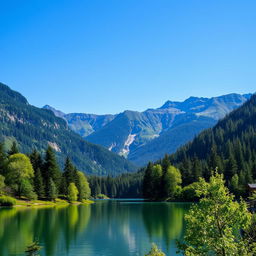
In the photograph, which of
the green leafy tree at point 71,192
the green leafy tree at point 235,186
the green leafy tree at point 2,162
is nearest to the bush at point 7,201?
the green leafy tree at point 2,162

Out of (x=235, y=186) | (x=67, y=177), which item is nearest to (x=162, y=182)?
(x=235, y=186)

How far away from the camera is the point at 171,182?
551 feet

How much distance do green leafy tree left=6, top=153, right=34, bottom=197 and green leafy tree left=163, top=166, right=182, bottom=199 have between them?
67.6 metres

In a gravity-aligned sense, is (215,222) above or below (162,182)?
below

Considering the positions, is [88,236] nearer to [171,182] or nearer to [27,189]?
[27,189]

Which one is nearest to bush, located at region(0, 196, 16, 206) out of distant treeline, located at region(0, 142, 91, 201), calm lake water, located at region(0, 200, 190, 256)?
distant treeline, located at region(0, 142, 91, 201)

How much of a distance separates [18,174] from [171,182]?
241 ft

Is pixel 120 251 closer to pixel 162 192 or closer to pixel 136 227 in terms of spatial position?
pixel 136 227

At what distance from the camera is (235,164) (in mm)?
175125

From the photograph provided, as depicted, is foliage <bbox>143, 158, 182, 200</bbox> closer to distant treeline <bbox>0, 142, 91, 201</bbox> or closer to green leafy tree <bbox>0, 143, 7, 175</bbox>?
distant treeline <bbox>0, 142, 91, 201</bbox>

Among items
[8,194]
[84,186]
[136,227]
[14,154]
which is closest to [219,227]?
[136,227]

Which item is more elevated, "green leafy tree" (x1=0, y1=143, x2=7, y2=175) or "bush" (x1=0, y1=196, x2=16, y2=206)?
"green leafy tree" (x1=0, y1=143, x2=7, y2=175)

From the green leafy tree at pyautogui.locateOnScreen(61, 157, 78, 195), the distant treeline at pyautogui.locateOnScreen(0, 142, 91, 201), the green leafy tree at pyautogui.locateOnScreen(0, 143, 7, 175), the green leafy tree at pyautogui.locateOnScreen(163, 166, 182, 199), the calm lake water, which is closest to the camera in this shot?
the calm lake water

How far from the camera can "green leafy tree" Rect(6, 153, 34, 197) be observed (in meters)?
120
